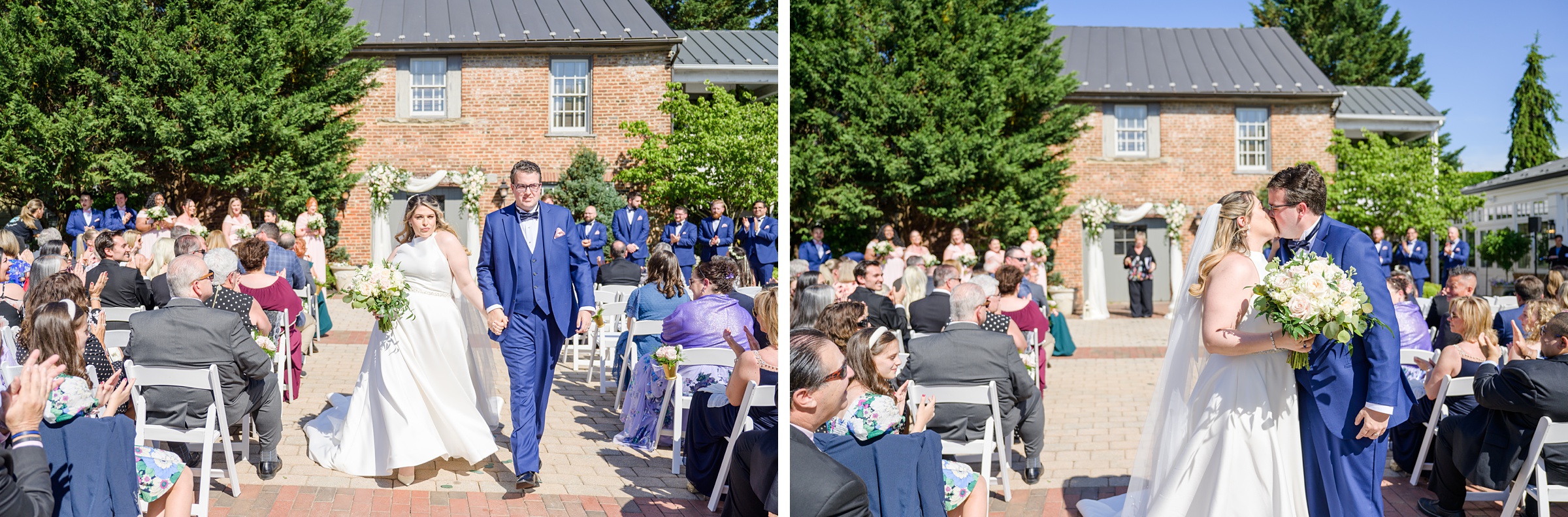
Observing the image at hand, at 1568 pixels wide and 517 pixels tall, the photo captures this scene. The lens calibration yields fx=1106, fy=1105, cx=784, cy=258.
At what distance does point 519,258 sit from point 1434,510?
4.64 metres

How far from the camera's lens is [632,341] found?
296 inches

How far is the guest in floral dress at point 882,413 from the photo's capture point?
11.6 feet

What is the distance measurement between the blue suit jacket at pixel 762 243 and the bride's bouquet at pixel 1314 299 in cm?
1108

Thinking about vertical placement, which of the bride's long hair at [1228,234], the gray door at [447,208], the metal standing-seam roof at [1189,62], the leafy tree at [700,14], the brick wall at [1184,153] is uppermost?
the leafy tree at [700,14]

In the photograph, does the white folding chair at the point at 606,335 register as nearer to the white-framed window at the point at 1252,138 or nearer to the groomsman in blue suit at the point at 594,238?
the groomsman in blue suit at the point at 594,238

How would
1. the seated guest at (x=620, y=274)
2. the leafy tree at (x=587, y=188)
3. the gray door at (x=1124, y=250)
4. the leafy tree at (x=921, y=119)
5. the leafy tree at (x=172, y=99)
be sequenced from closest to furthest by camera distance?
the seated guest at (x=620, y=274)
the leafy tree at (x=172, y=99)
the leafy tree at (x=921, y=119)
the leafy tree at (x=587, y=188)
the gray door at (x=1124, y=250)

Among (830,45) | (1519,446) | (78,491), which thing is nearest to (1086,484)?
(1519,446)

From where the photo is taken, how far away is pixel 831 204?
1822 centimetres

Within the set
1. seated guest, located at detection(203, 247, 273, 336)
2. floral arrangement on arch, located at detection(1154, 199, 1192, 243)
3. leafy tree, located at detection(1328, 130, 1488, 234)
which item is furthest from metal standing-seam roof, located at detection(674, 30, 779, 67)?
seated guest, located at detection(203, 247, 273, 336)

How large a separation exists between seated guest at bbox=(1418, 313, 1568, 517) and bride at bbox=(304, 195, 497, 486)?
15.6 ft

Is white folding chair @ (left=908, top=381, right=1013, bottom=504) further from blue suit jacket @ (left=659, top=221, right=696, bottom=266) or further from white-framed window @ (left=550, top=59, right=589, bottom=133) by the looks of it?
white-framed window @ (left=550, top=59, right=589, bottom=133)

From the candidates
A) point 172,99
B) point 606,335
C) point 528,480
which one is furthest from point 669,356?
point 172,99

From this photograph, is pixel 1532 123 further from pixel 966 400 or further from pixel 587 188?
pixel 966 400

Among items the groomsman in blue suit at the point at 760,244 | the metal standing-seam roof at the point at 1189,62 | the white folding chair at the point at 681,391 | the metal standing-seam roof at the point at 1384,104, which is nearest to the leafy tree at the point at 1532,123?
the metal standing-seam roof at the point at 1384,104
